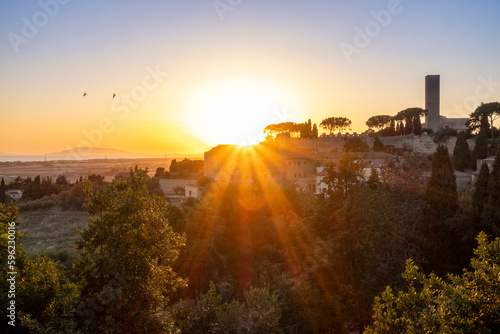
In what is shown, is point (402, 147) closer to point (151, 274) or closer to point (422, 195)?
point (422, 195)

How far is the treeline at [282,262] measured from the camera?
6.10 metres

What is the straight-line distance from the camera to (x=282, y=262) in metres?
18.6

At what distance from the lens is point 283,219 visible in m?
22.0

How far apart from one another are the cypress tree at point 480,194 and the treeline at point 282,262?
0.21ft

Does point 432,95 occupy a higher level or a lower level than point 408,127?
higher

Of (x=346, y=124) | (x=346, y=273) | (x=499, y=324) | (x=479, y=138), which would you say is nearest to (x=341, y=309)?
(x=346, y=273)

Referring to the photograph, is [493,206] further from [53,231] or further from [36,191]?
[36,191]

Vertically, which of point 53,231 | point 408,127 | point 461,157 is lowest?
point 53,231

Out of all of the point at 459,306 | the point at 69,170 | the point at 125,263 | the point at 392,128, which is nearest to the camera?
the point at 459,306

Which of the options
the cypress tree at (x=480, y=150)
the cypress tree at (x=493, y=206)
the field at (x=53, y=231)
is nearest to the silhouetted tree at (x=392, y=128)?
the cypress tree at (x=480, y=150)

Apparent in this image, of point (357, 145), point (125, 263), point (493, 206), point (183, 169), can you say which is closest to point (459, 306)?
point (125, 263)

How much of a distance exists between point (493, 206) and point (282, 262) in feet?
34.4

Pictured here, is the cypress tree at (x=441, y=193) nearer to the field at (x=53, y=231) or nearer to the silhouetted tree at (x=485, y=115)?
the field at (x=53, y=231)

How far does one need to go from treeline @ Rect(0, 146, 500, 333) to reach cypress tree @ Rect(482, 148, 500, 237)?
6 centimetres
